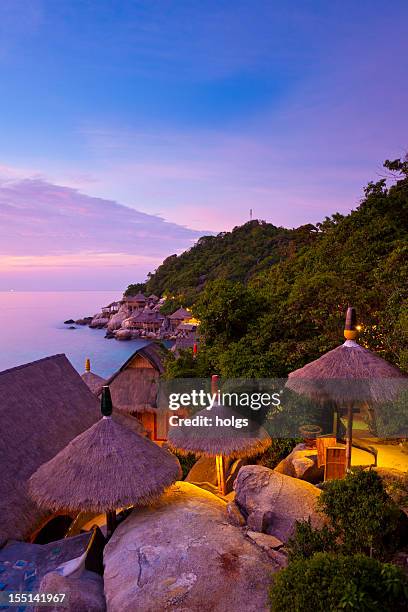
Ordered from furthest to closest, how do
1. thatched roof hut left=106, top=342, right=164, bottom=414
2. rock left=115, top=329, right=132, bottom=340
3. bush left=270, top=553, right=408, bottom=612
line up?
rock left=115, top=329, right=132, bottom=340 < thatched roof hut left=106, top=342, right=164, bottom=414 < bush left=270, top=553, right=408, bottom=612

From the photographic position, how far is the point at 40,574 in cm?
548

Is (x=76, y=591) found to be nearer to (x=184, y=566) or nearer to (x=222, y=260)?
(x=184, y=566)

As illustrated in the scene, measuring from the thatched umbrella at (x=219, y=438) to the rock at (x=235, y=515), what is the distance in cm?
141

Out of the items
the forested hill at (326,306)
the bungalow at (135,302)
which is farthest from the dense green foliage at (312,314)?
the bungalow at (135,302)

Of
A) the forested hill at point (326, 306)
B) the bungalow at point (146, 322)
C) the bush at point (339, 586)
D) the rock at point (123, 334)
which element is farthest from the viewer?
the bungalow at point (146, 322)

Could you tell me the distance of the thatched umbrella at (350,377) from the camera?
6.83 metres

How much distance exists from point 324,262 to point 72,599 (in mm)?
14678

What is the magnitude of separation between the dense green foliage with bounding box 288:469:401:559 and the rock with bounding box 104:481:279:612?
0.62 metres

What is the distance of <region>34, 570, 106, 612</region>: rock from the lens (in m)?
4.48

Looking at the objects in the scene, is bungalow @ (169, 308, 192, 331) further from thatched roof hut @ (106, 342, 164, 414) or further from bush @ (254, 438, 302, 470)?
bush @ (254, 438, 302, 470)

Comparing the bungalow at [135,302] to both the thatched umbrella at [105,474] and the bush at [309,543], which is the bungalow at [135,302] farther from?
the bush at [309,543]

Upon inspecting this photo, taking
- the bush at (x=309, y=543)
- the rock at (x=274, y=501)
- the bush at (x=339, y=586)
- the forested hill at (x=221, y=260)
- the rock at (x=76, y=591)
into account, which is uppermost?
the forested hill at (x=221, y=260)

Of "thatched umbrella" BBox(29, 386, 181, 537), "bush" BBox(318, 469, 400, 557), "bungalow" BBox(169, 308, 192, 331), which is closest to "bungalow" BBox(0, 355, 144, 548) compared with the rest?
"thatched umbrella" BBox(29, 386, 181, 537)

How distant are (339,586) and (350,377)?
159 inches
